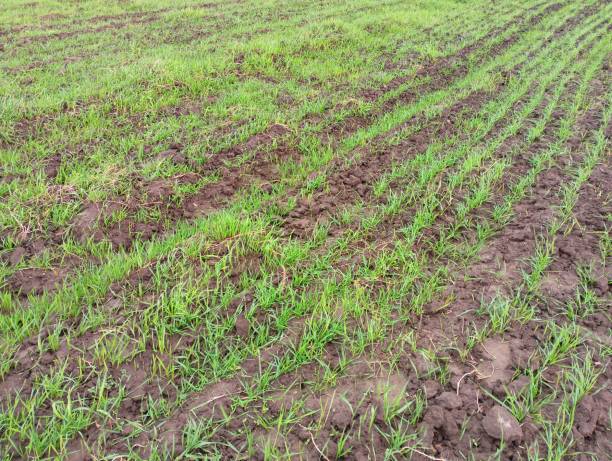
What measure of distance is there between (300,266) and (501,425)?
1.63 metres

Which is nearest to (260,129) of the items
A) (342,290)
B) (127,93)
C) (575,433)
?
(127,93)

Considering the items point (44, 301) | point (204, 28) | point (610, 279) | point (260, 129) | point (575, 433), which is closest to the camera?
point (575, 433)

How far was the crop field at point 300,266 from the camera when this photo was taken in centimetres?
224

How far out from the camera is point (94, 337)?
104 inches

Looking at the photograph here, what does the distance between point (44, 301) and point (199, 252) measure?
104 cm

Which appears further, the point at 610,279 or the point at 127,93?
the point at 127,93

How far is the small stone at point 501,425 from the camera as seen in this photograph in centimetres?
217

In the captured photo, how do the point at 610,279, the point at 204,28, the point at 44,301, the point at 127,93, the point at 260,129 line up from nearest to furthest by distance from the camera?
the point at 44,301, the point at 610,279, the point at 260,129, the point at 127,93, the point at 204,28

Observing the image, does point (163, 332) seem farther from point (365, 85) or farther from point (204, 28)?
point (204, 28)

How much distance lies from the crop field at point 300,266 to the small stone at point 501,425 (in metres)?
0.01

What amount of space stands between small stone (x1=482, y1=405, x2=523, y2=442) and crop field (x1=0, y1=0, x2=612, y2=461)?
0.5 inches

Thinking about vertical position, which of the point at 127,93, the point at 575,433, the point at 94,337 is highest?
the point at 127,93

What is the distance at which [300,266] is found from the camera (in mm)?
3283

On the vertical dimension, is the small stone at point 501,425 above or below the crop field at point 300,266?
below
